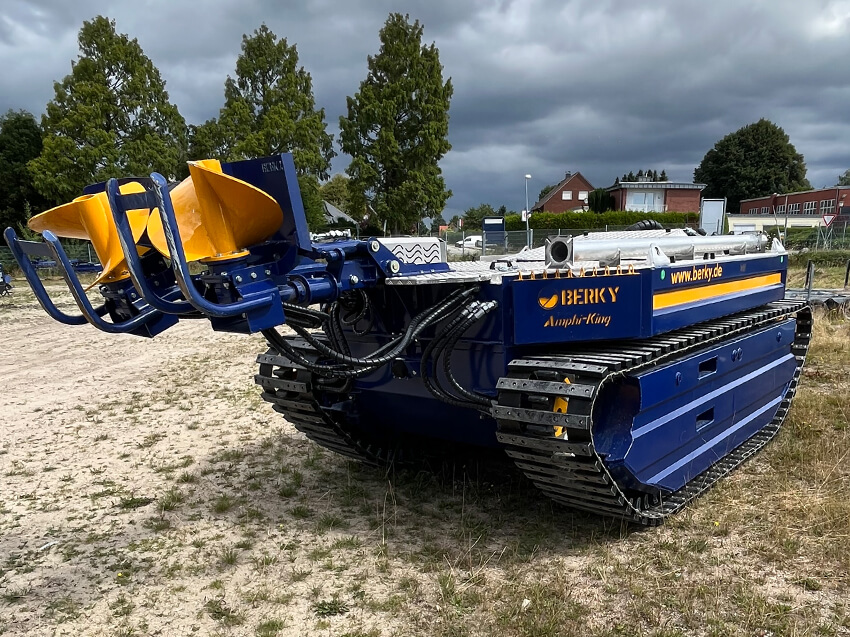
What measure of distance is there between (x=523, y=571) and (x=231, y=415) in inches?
175

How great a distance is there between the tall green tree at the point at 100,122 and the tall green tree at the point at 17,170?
378 inches

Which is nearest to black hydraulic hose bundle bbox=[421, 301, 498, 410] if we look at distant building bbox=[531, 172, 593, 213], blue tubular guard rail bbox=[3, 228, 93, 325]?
blue tubular guard rail bbox=[3, 228, 93, 325]

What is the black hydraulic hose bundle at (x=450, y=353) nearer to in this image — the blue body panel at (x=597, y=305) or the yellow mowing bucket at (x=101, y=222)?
the blue body panel at (x=597, y=305)

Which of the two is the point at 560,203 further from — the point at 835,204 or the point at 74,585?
the point at 74,585

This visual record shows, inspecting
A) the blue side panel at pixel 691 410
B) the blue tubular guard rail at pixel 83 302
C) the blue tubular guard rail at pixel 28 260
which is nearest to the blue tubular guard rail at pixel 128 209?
the blue tubular guard rail at pixel 83 302

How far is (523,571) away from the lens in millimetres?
3971

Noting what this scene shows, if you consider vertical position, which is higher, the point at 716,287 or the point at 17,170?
the point at 17,170

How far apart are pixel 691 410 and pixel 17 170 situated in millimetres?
38392

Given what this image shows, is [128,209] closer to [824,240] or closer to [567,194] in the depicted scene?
[824,240]

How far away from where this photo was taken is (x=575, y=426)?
3586 millimetres

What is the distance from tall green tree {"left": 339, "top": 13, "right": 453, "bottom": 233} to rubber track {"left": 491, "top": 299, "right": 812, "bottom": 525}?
25844mm

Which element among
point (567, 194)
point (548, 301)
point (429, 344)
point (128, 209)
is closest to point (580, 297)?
point (548, 301)

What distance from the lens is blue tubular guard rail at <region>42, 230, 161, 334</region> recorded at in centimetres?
327

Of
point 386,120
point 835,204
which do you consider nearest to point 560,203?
point 835,204
